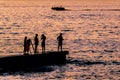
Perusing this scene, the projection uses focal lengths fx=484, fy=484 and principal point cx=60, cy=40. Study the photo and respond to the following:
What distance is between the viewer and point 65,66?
45.4 metres

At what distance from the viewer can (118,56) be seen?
53000mm

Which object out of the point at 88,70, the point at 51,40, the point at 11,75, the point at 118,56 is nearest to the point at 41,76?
the point at 11,75

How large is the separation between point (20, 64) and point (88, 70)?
6116 millimetres

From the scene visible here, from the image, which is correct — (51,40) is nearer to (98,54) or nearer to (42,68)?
(98,54)

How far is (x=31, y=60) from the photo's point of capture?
44.0 metres

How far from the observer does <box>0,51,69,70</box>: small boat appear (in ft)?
139

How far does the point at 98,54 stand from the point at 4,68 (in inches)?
615

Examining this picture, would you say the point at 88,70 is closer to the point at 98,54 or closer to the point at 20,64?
the point at 20,64

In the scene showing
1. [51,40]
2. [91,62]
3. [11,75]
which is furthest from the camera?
[51,40]

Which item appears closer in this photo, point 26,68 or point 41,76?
point 41,76

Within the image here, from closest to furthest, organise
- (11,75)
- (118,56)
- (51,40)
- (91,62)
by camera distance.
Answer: (11,75)
(91,62)
(118,56)
(51,40)

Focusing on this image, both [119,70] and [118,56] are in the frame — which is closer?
[119,70]

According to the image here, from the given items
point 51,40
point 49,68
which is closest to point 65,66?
point 49,68

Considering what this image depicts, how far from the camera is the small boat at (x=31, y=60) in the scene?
42.2 m
